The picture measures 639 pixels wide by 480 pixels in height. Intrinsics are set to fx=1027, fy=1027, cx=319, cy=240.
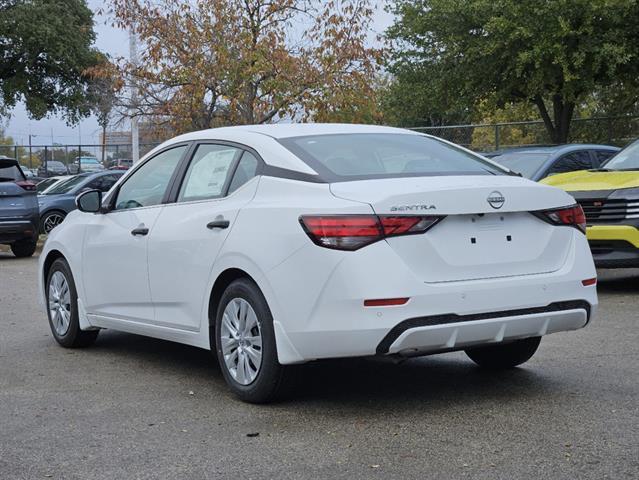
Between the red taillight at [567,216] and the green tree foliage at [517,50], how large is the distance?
20939mm

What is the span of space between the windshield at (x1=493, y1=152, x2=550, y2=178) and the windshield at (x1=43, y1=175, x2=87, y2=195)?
11370 millimetres

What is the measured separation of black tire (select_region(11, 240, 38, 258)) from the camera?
1894 cm

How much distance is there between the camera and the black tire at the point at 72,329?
8055 mm

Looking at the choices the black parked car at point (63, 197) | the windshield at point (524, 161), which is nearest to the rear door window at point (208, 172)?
the windshield at point (524, 161)

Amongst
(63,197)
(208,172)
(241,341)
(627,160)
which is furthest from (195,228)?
(63,197)

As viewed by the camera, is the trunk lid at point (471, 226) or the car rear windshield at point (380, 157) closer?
the trunk lid at point (471, 226)

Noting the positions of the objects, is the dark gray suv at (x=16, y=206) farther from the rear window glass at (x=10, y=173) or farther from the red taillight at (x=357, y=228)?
the red taillight at (x=357, y=228)

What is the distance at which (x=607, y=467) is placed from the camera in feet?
14.9

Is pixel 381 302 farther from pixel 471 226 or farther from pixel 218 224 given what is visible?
pixel 218 224

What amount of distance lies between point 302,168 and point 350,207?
614 millimetres

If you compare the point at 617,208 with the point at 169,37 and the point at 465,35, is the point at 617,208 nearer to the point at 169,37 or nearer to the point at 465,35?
the point at 169,37

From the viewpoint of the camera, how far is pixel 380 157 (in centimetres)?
614

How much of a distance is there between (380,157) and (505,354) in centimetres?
159

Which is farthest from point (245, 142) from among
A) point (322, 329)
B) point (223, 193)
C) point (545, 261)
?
point (545, 261)
